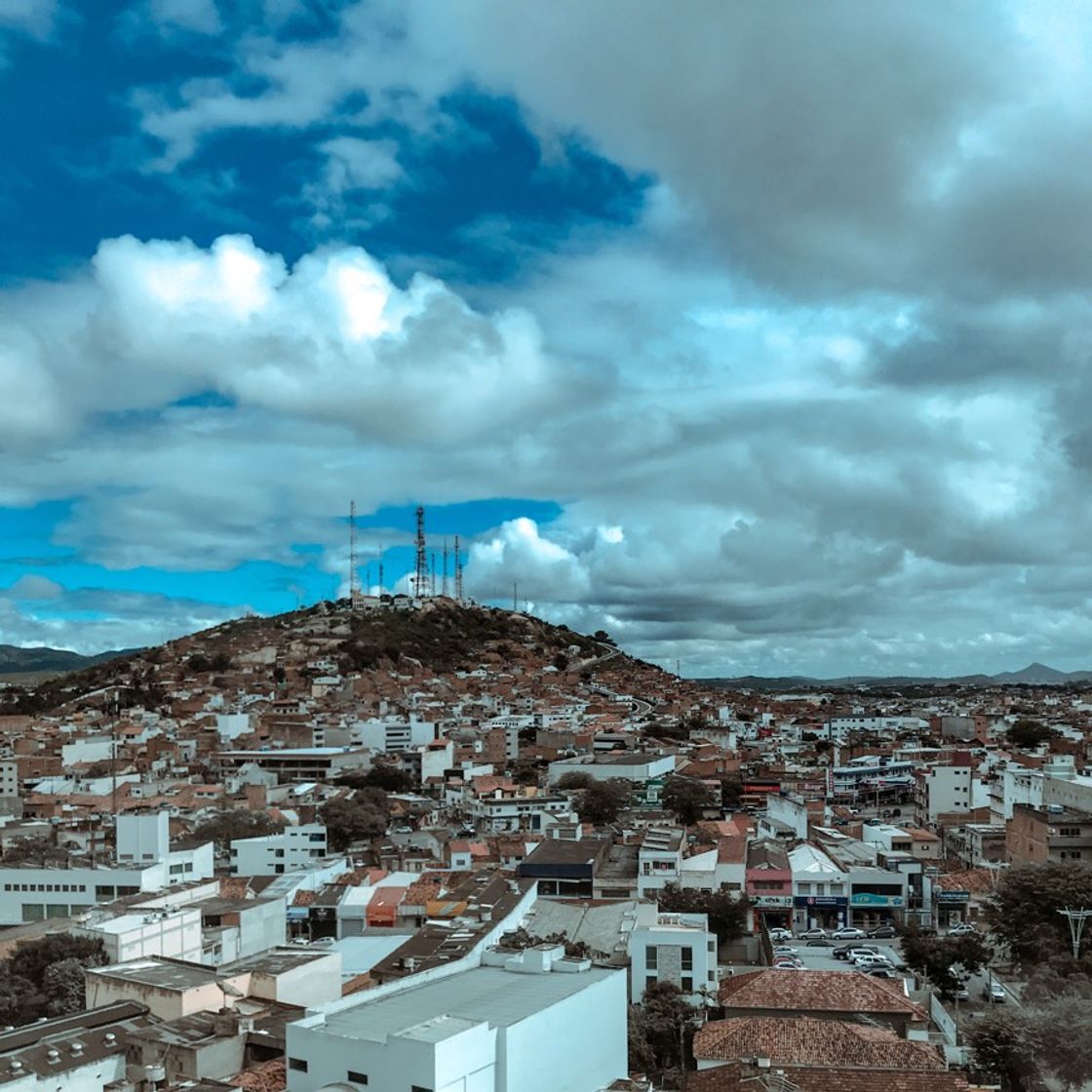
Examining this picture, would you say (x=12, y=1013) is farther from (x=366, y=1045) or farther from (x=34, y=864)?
(x=366, y=1045)

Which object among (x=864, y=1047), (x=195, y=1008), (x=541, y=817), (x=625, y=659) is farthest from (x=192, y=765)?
(x=625, y=659)

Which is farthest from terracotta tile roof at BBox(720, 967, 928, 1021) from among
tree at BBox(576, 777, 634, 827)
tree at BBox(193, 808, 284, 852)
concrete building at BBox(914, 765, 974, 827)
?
concrete building at BBox(914, 765, 974, 827)

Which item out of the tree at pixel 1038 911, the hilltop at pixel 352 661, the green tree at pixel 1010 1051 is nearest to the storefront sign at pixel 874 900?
the tree at pixel 1038 911

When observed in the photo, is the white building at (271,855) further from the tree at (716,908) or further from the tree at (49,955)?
the tree at (716,908)

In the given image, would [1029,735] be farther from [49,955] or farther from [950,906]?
[49,955]

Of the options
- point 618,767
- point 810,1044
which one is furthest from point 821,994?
point 618,767
